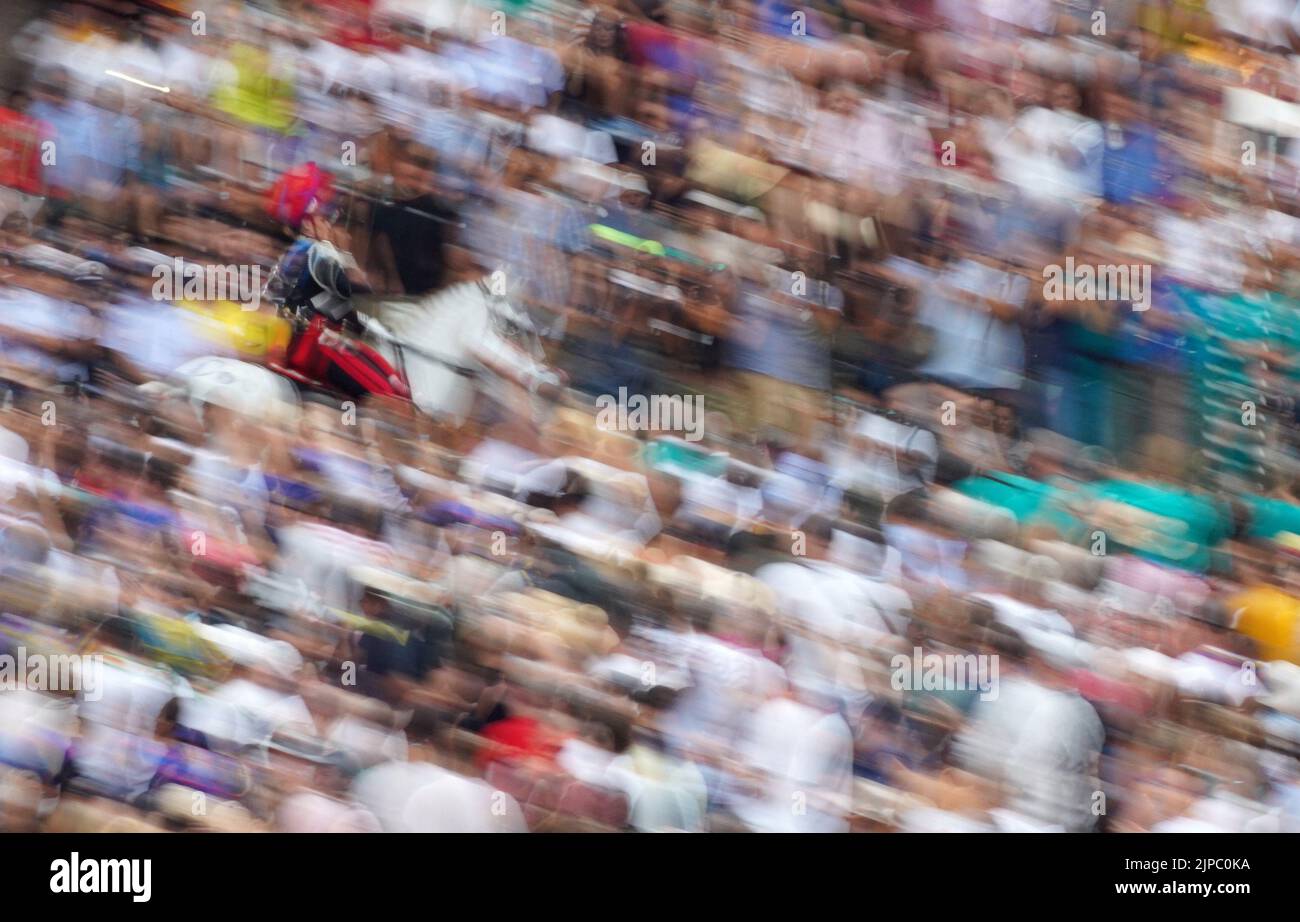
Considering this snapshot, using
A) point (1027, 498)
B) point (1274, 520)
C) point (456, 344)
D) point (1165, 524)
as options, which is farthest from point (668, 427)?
point (1274, 520)

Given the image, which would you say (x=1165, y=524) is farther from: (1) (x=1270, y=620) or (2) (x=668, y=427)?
(2) (x=668, y=427)

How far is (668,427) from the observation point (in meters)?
5.19

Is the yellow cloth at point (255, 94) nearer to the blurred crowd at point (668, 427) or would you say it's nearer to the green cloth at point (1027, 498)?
the blurred crowd at point (668, 427)

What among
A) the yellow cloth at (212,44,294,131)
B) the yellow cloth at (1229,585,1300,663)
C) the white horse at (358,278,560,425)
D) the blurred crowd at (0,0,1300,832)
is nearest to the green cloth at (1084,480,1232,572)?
the blurred crowd at (0,0,1300,832)

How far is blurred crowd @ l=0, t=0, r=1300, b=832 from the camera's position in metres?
5.00

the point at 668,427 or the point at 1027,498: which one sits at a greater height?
the point at 668,427

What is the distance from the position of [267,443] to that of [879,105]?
5.52 feet

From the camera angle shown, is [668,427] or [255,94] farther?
[255,94]

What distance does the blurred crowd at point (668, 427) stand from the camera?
5.00m

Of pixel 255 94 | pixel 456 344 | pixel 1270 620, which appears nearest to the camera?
pixel 1270 620

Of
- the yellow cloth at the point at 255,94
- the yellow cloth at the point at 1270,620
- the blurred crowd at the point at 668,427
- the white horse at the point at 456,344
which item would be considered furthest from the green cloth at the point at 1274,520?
the yellow cloth at the point at 255,94

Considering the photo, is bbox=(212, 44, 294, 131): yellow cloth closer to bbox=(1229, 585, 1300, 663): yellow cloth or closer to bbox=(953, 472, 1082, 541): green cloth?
bbox=(953, 472, 1082, 541): green cloth

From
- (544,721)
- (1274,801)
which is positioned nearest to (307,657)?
(544,721)

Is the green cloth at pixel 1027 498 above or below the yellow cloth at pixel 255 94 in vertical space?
below
